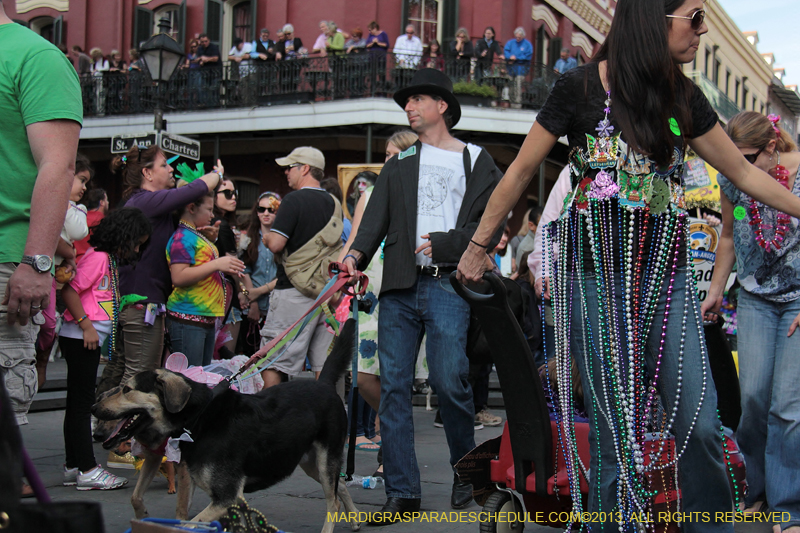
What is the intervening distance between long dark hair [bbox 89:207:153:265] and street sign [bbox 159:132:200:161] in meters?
5.25

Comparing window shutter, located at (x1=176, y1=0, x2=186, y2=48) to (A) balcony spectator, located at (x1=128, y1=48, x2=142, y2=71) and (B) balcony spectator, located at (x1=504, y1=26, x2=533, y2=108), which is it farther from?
(B) balcony spectator, located at (x1=504, y1=26, x2=533, y2=108)

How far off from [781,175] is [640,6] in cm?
211

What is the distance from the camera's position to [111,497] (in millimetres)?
4531

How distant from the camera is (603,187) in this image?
2.83 m

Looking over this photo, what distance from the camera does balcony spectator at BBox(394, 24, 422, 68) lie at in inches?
764

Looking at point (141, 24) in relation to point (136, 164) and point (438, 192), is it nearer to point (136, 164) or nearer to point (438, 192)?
point (136, 164)

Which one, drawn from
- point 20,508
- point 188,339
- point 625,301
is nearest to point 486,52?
point 188,339

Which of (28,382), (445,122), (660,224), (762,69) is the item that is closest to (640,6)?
(660,224)

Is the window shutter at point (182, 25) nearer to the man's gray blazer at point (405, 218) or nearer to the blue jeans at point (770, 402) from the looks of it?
the man's gray blazer at point (405, 218)

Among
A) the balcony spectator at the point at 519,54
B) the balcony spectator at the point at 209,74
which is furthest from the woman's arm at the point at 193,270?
the balcony spectator at the point at 209,74

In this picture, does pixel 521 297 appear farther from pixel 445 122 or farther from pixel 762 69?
pixel 762 69

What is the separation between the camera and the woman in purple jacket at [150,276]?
16.8ft

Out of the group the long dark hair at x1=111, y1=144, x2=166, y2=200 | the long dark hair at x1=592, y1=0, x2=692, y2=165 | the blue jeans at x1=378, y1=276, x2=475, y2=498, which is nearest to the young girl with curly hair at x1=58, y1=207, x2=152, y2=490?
the long dark hair at x1=111, y1=144, x2=166, y2=200

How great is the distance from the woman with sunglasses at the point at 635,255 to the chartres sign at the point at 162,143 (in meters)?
8.19
